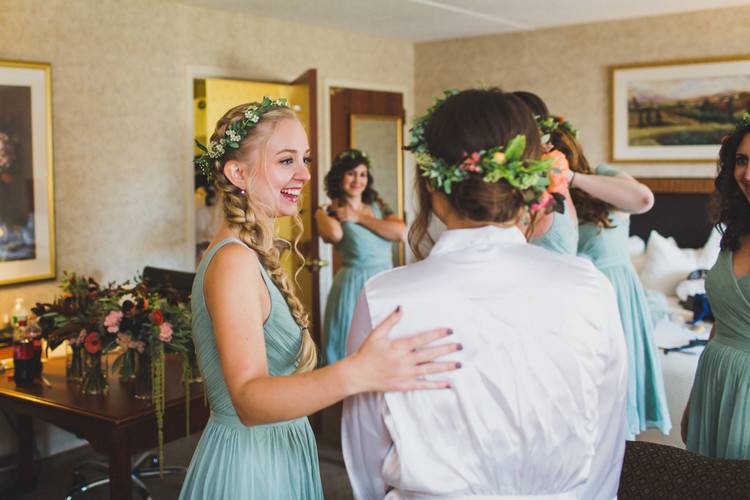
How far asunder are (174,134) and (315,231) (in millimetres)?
1154

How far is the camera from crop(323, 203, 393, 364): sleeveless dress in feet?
16.2

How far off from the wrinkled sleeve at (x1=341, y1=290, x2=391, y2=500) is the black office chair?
82.8 inches

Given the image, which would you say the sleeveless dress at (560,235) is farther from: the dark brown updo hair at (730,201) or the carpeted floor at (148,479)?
the carpeted floor at (148,479)

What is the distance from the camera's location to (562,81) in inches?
261

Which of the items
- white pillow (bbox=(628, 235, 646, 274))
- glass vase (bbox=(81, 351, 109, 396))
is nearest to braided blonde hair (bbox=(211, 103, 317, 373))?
glass vase (bbox=(81, 351, 109, 396))

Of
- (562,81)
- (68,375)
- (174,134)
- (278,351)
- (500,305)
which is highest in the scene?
(562,81)

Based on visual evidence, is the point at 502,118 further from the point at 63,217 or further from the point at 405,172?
the point at 405,172

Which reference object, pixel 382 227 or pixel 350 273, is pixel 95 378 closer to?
pixel 350 273

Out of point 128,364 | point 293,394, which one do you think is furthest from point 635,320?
point 293,394

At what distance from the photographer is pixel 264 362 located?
152 centimetres

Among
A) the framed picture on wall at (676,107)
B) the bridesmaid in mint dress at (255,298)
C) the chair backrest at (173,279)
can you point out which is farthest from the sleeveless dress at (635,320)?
the framed picture on wall at (676,107)

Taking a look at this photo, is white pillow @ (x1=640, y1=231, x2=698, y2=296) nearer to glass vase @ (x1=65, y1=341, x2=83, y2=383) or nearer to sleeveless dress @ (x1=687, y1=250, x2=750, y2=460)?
sleeveless dress @ (x1=687, y1=250, x2=750, y2=460)

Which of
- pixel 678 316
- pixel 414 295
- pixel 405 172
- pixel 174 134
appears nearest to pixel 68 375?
pixel 174 134

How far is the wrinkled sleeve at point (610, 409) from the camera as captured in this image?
54.4 inches
